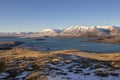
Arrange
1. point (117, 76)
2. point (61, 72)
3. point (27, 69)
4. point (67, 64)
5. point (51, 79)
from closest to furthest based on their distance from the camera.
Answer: point (51, 79) → point (117, 76) → point (61, 72) → point (27, 69) → point (67, 64)

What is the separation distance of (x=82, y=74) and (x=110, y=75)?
3294mm

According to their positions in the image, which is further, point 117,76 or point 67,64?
point 67,64

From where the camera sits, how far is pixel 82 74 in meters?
25.9

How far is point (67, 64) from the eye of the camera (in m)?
32.8

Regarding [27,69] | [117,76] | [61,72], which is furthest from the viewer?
[27,69]

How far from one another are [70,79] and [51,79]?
2050 mm

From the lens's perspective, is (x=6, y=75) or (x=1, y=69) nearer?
(x=6, y=75)

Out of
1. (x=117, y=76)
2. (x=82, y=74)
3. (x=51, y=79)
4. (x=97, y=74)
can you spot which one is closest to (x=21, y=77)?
(x=51, y=79)

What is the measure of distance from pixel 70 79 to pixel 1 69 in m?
11.8

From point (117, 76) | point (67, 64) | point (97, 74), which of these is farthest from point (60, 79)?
point (67, 64)

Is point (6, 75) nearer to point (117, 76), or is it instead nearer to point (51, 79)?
point (51, 79)

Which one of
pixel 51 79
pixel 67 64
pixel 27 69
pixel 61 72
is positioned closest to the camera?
pixel 51 79

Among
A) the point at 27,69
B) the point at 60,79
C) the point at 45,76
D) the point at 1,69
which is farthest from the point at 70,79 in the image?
the point at 1,69

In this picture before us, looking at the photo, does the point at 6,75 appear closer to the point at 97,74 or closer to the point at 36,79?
the point at 36,79
